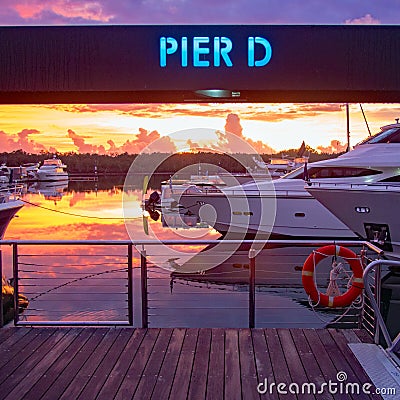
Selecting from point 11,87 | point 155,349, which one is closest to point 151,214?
point 11,87

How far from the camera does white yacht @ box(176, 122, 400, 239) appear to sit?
1342cm

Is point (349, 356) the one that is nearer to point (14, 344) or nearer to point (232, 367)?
point (232, 367)

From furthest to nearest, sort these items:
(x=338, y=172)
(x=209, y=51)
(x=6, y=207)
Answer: (x=338, y=172)
(x=6, y=207)
(x=209, y=51)

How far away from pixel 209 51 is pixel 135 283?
6.36 metres

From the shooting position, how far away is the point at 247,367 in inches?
147

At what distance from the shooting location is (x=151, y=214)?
26859 millimetres

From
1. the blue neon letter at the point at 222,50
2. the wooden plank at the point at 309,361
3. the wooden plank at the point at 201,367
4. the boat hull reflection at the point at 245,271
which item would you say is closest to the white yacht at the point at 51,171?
the boat hull reflection at the point at 245,271

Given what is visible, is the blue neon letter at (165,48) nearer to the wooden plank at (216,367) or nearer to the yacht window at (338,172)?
the wooden plank at (216,367)

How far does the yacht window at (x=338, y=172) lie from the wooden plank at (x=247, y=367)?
32.5ft

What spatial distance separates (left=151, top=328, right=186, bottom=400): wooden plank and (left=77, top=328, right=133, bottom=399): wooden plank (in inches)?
15.1

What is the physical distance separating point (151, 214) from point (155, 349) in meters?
22.9

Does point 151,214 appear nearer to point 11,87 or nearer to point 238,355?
point 11,87

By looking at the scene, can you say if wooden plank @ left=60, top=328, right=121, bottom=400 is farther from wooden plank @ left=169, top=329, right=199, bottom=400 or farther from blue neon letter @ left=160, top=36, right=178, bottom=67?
blue neon letter @ left=160, top=36, right=178, bottom=67

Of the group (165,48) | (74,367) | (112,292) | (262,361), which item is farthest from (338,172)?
(74,367)
